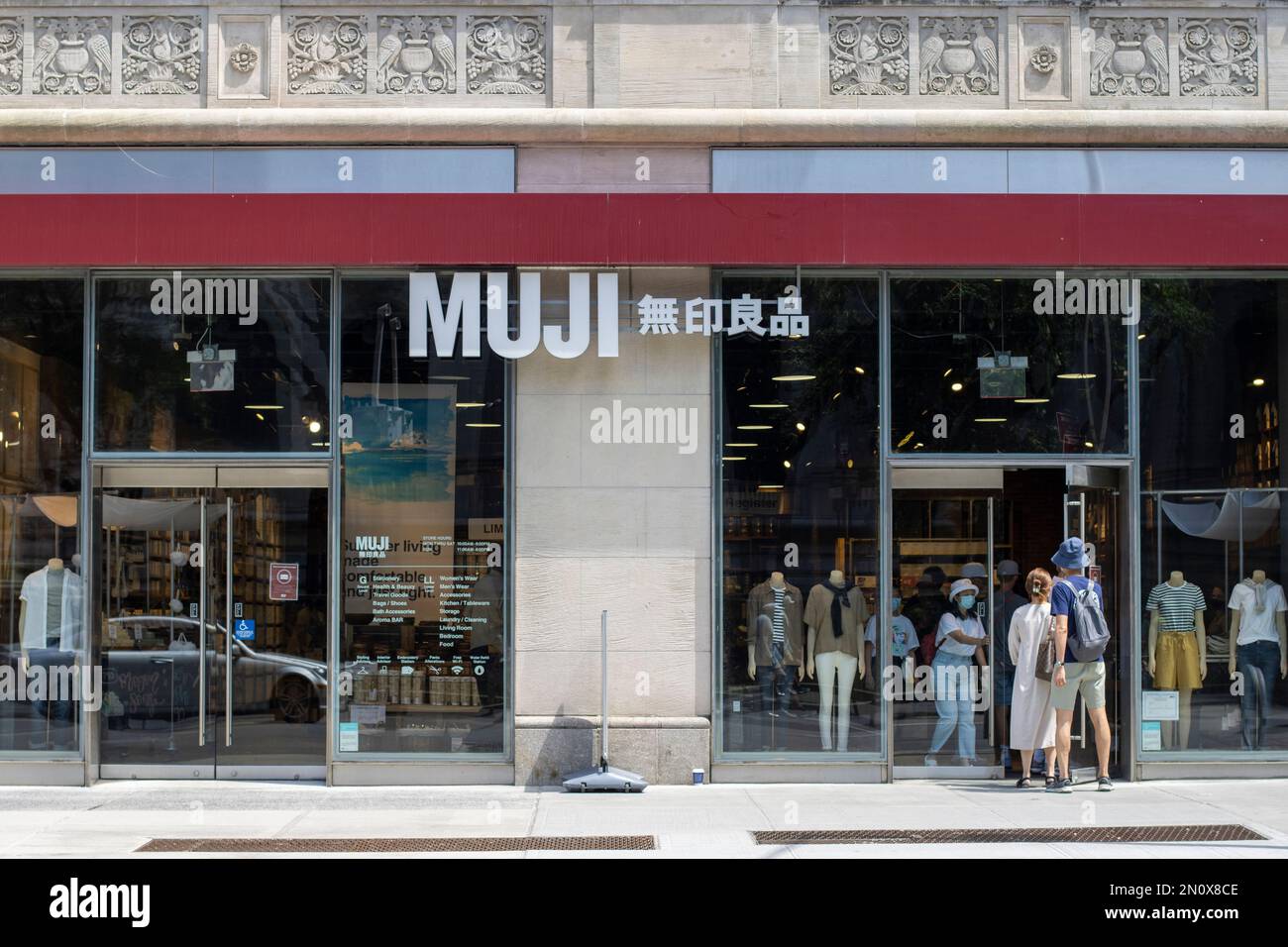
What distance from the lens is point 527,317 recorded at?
37.7 feet

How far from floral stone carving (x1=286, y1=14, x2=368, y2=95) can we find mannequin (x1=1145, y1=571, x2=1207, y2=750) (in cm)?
841

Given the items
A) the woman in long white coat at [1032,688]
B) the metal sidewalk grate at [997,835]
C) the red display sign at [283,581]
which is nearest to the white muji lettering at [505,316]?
the red display sign at [283,581]

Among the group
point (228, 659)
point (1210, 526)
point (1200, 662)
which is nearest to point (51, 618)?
point (228, 659)

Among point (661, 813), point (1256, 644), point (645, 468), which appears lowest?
point (661, 813)

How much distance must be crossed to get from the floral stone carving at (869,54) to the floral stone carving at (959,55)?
0.20 metres

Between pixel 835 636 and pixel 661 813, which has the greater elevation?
pixel 835 636

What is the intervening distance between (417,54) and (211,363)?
326 centimetres

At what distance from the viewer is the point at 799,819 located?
10047 millimetres

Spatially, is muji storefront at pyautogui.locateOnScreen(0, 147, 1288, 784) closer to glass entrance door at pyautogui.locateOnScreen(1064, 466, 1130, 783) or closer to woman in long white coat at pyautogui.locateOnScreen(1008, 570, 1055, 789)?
glass entrance door at pyautogui.locateOnScreen(1064, 466, 1130, 783)

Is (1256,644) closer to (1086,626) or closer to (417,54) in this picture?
(1086,626)

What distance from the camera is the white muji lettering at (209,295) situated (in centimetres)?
1182

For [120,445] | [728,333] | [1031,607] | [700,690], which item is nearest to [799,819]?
[700,690]

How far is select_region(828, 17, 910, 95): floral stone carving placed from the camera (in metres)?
11.9

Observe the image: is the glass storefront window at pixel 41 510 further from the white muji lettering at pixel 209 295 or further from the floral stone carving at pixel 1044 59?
the floral stone carving at pixel 1044 59
